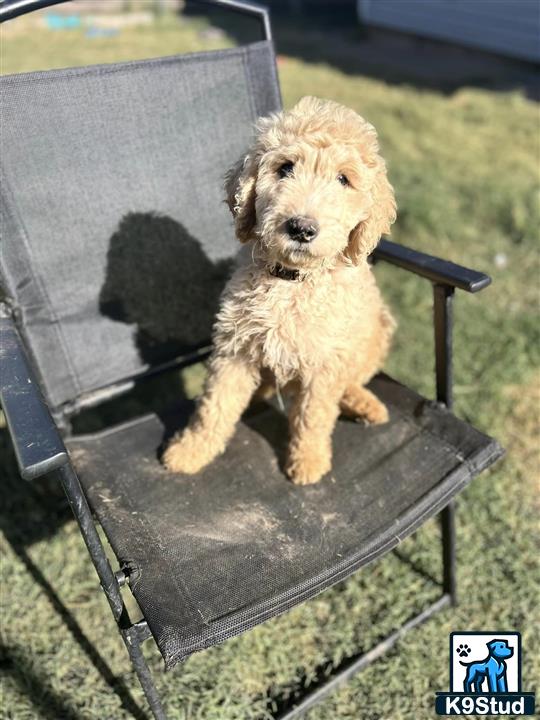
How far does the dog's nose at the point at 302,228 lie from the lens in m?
1.55

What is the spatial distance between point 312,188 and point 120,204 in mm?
780

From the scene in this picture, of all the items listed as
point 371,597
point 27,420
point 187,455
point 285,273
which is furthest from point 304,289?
point 371,597

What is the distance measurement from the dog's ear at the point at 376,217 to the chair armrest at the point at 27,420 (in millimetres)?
929

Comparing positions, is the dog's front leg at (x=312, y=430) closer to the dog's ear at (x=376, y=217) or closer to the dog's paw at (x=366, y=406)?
the dog's paw at (x=366, y=406)

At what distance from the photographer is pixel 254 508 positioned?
74.3 inches

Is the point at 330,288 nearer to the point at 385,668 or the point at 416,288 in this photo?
the point at 385,668

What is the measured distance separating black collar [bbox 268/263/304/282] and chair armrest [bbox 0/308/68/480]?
71 cm

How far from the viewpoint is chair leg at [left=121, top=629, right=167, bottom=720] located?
1.52m

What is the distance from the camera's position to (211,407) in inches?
79.8

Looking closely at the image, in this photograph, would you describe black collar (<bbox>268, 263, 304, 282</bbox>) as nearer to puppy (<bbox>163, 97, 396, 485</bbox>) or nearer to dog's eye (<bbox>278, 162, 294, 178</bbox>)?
puppy (<bbox>163, 97, 396, 485</bbox>)

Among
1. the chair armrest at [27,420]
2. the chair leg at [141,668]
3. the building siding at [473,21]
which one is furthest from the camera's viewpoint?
the building siding at [473,21]

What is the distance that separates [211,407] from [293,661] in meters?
0.94

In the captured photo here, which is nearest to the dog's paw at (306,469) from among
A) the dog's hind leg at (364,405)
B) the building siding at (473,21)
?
the dog's hind leg at (364,405)

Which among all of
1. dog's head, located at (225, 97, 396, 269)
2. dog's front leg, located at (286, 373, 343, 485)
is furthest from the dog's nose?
dog's front leg, located at (286, 373, 343, 485)
